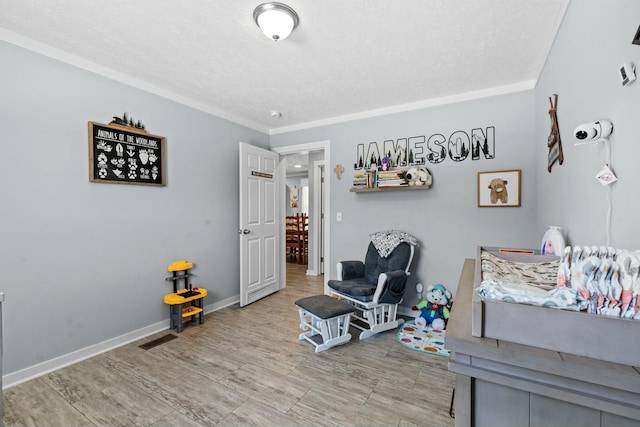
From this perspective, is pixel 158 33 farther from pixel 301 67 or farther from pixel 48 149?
pixel 48 149

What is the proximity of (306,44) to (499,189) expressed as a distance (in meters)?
2.22

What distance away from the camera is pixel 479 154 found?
283 centimetres

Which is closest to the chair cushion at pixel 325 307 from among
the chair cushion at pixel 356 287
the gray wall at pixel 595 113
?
the chair cushion at pixel 356 287

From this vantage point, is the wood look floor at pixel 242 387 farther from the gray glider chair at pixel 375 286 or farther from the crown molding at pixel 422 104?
the crown molding at pixel 422 104

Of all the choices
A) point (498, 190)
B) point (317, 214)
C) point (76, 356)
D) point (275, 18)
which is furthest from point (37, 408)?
point (317, 214)

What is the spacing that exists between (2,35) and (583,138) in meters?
3.35

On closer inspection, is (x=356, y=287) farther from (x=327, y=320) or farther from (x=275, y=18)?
(x=275, y=18)

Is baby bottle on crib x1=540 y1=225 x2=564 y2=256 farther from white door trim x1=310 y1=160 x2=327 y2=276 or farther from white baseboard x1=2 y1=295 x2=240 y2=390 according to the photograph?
white door trim x1=310 y1=160 x2=327 y2=276

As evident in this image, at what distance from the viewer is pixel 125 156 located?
2.49m

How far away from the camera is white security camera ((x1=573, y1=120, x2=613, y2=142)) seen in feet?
3.35

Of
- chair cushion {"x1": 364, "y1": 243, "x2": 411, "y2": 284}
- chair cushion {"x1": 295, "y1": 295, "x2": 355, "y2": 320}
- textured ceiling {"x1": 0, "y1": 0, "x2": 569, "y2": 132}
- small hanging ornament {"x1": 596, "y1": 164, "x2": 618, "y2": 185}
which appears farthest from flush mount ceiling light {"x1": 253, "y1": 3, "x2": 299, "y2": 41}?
chair cushion {"x1": 364, "y1": 243, "x2": 411, "y2": 284}

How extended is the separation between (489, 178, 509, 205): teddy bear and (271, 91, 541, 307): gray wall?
0.12 meters

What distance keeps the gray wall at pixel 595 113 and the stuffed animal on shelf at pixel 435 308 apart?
51.3 inches

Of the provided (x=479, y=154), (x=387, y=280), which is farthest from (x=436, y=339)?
(x=479, y=154)
